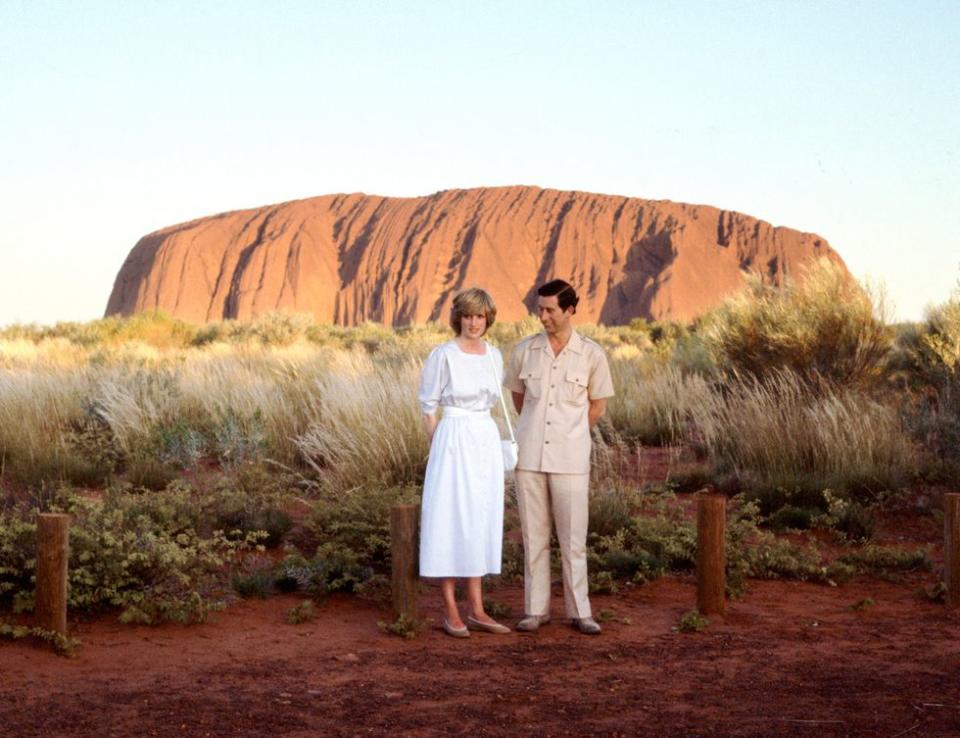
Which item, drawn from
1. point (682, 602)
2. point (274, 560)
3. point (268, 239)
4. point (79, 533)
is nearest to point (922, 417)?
point (682, 602)

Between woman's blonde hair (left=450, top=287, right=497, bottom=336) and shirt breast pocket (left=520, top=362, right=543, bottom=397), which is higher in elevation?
woman's blonde hair (left=450, top=287, right=497, bottom=336)

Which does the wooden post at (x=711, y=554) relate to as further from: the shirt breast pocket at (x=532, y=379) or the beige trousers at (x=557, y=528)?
the shirt breast pocket at (x=532, y=379)

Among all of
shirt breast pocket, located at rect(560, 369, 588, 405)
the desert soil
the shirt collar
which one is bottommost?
the desert soil

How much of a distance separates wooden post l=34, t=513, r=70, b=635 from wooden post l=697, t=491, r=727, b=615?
11.0 ft

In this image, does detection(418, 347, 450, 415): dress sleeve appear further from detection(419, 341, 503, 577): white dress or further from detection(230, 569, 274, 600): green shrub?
detection(230, 569, 274, 600): green shrub

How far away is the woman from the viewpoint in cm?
593

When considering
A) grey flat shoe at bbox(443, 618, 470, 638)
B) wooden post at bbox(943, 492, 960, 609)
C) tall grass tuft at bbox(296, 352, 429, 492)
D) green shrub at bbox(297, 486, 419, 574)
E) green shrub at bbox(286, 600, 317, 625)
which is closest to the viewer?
grey flat shoe at bbox(443, 618, 470, 638)

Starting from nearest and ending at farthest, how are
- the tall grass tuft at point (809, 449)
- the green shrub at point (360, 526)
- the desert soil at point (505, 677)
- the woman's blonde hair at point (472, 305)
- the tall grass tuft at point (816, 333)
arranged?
1. the desert soil at point (505, 677)
2. the woman's blonde hair at point (472, 305)
3. the green shrub at point (360, 526)
4. the tall grass tuft at point (809, 449)
5. the tall grass tuft at point (816, 333)

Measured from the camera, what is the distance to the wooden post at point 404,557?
6.12 meters

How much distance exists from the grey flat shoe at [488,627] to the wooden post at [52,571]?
2139mm

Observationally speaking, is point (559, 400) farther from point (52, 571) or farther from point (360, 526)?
point (52, 571)

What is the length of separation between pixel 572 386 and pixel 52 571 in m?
2.79

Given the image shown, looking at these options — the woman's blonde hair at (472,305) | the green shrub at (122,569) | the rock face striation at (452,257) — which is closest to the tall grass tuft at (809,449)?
the woman's blonde hair at (472,305)

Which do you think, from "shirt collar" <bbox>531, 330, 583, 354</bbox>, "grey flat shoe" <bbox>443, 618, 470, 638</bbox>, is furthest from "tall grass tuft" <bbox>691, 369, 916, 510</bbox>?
"grey flat shoe" <bbox>443, 618, 470, 638</bbox>
